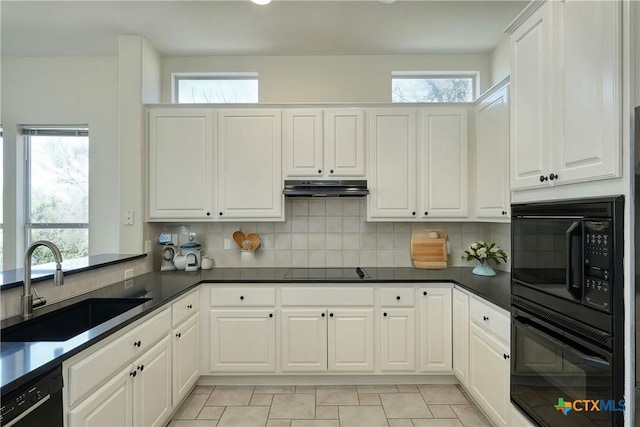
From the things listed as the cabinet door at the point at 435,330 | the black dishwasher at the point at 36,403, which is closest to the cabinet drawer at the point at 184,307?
the black dishwasher at the point at 36,403

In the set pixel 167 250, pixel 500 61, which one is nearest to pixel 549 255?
pixel 500 61

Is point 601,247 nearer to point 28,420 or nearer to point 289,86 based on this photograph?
point 28,420

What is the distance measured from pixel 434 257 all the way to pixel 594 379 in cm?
195

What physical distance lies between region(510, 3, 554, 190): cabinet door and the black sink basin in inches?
90.0

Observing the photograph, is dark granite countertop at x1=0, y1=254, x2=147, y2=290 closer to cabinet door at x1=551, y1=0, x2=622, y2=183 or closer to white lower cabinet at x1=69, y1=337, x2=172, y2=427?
white lower cabinet at x1=69, y1=337, x2=172, y2=427

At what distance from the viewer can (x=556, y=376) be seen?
1422mm

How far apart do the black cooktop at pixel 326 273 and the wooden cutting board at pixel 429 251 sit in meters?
0.55

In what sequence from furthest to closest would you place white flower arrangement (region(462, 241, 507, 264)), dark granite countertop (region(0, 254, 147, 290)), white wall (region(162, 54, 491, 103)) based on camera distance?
white wall (region(162, 54, 491, 103)), white flower arrangement (region(462, 241, 507, 264)), dark granite countertop (region(0, 254, 147, 290))

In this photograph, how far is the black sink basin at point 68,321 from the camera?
5.17ft

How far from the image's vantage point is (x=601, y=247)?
1155 millimetres

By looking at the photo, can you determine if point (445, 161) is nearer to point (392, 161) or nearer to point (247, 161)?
point (392, 161)

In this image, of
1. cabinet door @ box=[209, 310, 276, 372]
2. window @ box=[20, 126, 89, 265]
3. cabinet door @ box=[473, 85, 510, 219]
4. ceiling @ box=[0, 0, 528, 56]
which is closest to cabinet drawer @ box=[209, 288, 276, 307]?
cabinet door @ box=[209, 310, 276, 372]

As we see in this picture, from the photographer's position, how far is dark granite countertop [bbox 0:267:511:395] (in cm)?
115

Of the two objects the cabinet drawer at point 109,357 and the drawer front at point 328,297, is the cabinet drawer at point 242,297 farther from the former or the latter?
the cabinet drawer at point 109,357
